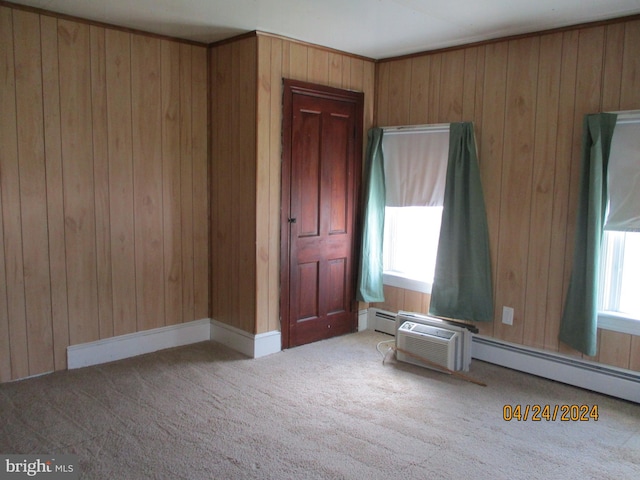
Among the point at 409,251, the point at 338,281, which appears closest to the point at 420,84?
the point at 409,251

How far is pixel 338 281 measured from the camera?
15.1ft

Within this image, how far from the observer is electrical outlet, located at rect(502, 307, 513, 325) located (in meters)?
3.91

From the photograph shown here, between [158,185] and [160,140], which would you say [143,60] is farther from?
[158,185]

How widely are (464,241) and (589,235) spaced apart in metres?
0.91

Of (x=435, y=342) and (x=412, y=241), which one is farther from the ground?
(x=412, y=241)

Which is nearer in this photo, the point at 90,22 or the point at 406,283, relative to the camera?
the point at 90,22

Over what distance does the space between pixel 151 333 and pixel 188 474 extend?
180 cm

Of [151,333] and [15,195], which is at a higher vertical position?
[15,195]

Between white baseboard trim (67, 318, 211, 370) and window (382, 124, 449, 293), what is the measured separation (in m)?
1.68

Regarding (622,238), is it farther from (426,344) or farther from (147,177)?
(147,177)

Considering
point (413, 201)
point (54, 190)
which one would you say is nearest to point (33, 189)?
point (54, 190)

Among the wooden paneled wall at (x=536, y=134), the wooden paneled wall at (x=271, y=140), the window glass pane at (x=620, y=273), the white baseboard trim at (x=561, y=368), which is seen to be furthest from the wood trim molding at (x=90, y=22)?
the window glass pane at (x=620, y=273)
